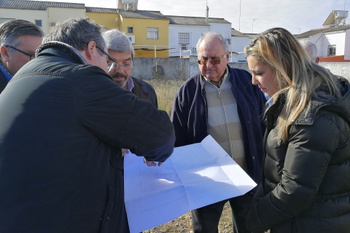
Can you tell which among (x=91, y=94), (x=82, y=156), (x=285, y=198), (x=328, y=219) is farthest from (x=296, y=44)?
(x=82, y=156)

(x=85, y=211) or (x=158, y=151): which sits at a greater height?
(x=158, y=151)

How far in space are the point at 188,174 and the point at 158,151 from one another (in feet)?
1.49

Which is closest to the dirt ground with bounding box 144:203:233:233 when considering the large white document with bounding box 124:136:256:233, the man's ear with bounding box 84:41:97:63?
the large white document with bounding box 124:136:256:233

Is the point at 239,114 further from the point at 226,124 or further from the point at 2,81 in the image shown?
the point at 2,81

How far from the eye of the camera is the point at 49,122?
1.20 meters

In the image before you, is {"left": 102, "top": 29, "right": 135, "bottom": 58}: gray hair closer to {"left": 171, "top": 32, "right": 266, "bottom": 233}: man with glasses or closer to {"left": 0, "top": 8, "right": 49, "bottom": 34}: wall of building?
{"left": 171, "top": 32, "right": 266, "bottom": 233}: man with glasses

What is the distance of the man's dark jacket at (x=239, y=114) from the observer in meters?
2.62

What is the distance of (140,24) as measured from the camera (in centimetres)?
3422

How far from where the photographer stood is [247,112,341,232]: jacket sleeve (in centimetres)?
146

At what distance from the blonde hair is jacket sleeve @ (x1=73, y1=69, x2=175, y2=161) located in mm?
667

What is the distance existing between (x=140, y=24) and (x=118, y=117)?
34.8 metres

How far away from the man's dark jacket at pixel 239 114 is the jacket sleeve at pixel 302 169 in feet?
3.05

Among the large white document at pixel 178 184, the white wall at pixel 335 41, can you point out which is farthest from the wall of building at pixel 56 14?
the large white document at pixel 178 184

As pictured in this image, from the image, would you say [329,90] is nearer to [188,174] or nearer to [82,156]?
[188,174]
